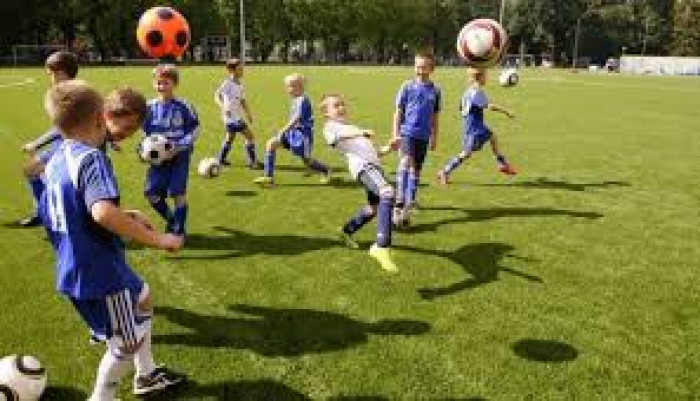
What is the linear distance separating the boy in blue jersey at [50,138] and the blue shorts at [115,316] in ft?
9.05

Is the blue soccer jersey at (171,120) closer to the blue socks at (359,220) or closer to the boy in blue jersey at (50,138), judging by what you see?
the boy in blue jersey at (50,138)

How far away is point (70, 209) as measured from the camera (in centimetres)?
373

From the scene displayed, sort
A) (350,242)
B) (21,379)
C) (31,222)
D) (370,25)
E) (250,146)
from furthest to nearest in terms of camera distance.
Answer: (370,25) → (250,146) → (31,222) → (350,242) → (21,379)

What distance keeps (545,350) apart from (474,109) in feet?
22.8

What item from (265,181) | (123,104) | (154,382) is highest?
(123,104)

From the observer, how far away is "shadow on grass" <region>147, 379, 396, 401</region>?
464 centimetres

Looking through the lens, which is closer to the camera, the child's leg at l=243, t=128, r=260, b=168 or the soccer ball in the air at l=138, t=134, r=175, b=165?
the soccer ball in the air at l=138, t=134, r=175, b=165

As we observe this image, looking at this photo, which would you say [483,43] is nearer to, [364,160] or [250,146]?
[364,160]

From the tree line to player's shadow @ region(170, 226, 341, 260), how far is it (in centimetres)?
6359

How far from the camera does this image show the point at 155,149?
720 centimetres

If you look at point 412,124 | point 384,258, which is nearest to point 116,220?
point 384,258

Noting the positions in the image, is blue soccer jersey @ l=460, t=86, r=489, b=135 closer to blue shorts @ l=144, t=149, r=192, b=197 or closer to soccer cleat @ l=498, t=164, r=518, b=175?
soccer cleat @ l=498, t=164, r=518, b=175

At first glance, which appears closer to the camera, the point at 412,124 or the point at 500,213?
the point at 412,124

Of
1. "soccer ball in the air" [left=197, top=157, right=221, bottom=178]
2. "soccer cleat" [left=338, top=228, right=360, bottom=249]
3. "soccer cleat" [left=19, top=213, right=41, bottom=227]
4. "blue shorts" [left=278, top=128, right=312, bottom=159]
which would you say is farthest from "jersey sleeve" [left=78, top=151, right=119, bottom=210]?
"blue shorts" [left=278, top=128, right=312, bottom=159]
